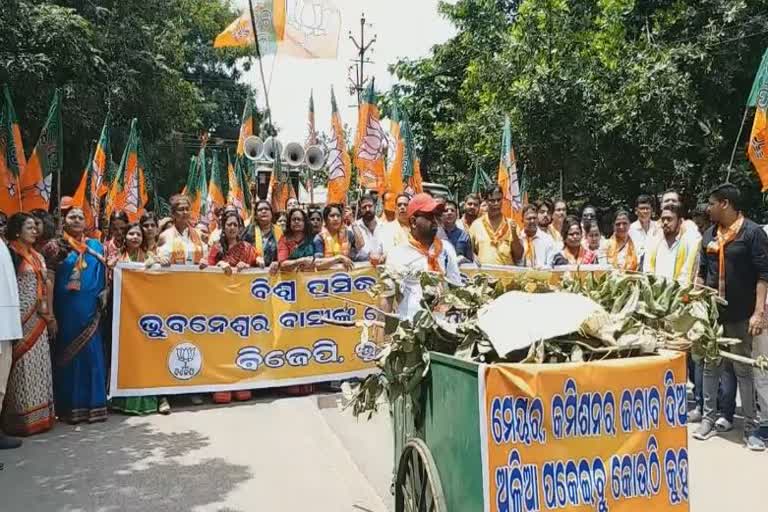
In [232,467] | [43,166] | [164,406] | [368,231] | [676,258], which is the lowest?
[232,467]

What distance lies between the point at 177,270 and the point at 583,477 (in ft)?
15.2

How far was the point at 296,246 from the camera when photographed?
659 cm

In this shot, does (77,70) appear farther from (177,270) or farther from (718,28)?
(718,28)

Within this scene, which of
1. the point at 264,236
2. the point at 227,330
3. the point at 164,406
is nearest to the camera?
the point at 164,406

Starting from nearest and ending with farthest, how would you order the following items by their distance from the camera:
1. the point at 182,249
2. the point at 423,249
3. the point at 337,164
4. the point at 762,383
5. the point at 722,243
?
the point at 423,249 < the point at 762,383 < the point at 722,243 < the point at 182,249 < the point at 337,164

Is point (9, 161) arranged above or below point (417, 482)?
A: above

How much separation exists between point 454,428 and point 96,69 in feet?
48.8

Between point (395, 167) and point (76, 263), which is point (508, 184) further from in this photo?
point (76, 263)

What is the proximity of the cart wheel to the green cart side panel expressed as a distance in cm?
4

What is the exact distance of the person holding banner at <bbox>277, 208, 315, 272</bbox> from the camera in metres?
6.49

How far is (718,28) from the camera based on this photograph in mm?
12242

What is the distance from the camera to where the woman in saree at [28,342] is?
5.32 metres

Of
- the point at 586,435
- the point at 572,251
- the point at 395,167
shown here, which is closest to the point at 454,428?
the point at 586,435

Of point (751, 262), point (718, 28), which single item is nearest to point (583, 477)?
point (751, 262)
